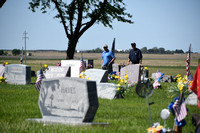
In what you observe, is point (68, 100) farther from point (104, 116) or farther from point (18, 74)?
point (18, 74)

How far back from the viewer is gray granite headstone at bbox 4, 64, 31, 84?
1900 centimetres

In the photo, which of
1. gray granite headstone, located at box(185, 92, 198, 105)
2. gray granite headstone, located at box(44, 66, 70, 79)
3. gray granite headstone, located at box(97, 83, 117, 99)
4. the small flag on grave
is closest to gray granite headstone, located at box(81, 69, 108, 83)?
gray granite headstone, located at box(97, 83, 117, 99)

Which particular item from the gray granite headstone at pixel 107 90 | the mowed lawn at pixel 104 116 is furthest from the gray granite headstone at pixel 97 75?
the mowed lawn at pixel 104 116

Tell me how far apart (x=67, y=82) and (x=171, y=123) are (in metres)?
2.63

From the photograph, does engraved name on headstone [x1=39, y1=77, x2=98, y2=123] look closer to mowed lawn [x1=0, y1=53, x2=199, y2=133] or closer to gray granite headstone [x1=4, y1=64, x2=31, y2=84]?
mowed lawn [x1=0, y1=53, x2=199, y2=133]

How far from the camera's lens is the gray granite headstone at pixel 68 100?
7.14 m

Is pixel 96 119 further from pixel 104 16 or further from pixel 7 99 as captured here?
pixel 104 16

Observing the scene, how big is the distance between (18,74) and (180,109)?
47.8ft

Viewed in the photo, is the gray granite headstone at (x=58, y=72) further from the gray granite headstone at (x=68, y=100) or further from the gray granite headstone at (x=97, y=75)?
the gray granite headstone at (x=68, y=100)

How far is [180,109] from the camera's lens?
5.86 m

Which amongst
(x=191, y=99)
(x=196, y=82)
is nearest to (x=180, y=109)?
(x=196, y=82)

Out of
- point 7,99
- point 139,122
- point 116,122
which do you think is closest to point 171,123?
point 139,122

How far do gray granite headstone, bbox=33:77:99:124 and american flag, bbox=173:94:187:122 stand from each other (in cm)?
190

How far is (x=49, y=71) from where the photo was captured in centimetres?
1861
